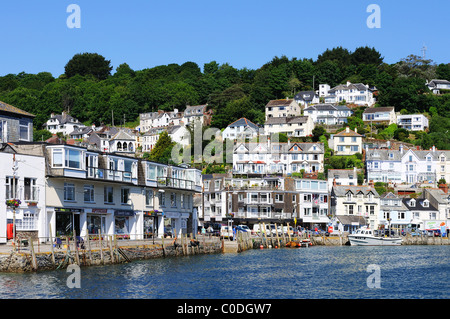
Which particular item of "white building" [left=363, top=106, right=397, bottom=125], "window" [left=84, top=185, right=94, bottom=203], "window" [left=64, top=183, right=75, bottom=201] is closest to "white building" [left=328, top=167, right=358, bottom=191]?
"white building" [left=363, top=106, right=397, bottom=125]

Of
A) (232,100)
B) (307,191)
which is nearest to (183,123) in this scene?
(232,100)

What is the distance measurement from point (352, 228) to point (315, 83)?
94.9 metres

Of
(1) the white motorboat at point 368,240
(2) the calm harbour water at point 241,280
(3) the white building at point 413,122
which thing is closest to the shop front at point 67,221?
(2) the calm harbour water at point 241,280

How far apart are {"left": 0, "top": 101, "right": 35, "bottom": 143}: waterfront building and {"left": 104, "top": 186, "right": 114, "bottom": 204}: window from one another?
36.0 ft

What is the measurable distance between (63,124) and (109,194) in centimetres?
13033

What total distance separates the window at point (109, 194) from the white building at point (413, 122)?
105294 millimetres

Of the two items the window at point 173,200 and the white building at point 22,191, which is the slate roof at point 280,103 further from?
the white building at point 22,191

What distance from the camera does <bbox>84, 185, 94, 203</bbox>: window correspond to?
63234mm

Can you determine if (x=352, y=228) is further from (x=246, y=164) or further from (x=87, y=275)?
(x=87, y=275)

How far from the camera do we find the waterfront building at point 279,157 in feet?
429

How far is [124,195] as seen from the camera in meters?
69.6

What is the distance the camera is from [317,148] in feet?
434

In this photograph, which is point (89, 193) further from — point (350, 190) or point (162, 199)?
point (350, 190)
